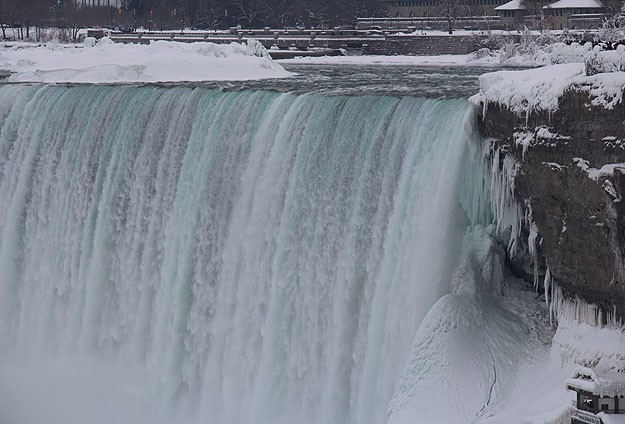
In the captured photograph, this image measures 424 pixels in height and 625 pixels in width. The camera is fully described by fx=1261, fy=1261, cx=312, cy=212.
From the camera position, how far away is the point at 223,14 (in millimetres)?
74375

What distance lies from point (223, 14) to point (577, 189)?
60.6 meters

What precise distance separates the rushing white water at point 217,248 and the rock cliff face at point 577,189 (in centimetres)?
149

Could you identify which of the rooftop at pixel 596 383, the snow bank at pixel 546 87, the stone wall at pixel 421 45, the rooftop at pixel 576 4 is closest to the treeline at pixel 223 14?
the stone wall at pixel 421 45

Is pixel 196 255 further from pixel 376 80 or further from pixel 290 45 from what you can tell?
pixel 290 45

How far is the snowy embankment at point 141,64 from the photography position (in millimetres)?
33812

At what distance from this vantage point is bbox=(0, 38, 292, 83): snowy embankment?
3381 centimetres

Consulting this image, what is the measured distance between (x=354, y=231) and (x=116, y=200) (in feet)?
21.9

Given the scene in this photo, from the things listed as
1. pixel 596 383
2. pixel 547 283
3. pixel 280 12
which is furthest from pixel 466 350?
pixel 280 12

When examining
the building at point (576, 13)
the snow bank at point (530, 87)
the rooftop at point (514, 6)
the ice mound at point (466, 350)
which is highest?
the snow bank at point (530, 87)

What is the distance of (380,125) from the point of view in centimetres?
1950

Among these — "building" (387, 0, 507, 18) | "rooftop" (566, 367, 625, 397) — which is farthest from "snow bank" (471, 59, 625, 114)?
"building" (387, 0, 507, 18)

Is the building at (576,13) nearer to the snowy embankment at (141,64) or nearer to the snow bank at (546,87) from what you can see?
the snowy embankment at (141,64)

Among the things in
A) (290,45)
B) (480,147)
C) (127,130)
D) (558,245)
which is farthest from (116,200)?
(290,45)

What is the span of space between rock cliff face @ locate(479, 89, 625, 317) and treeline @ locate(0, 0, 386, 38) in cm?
5481
